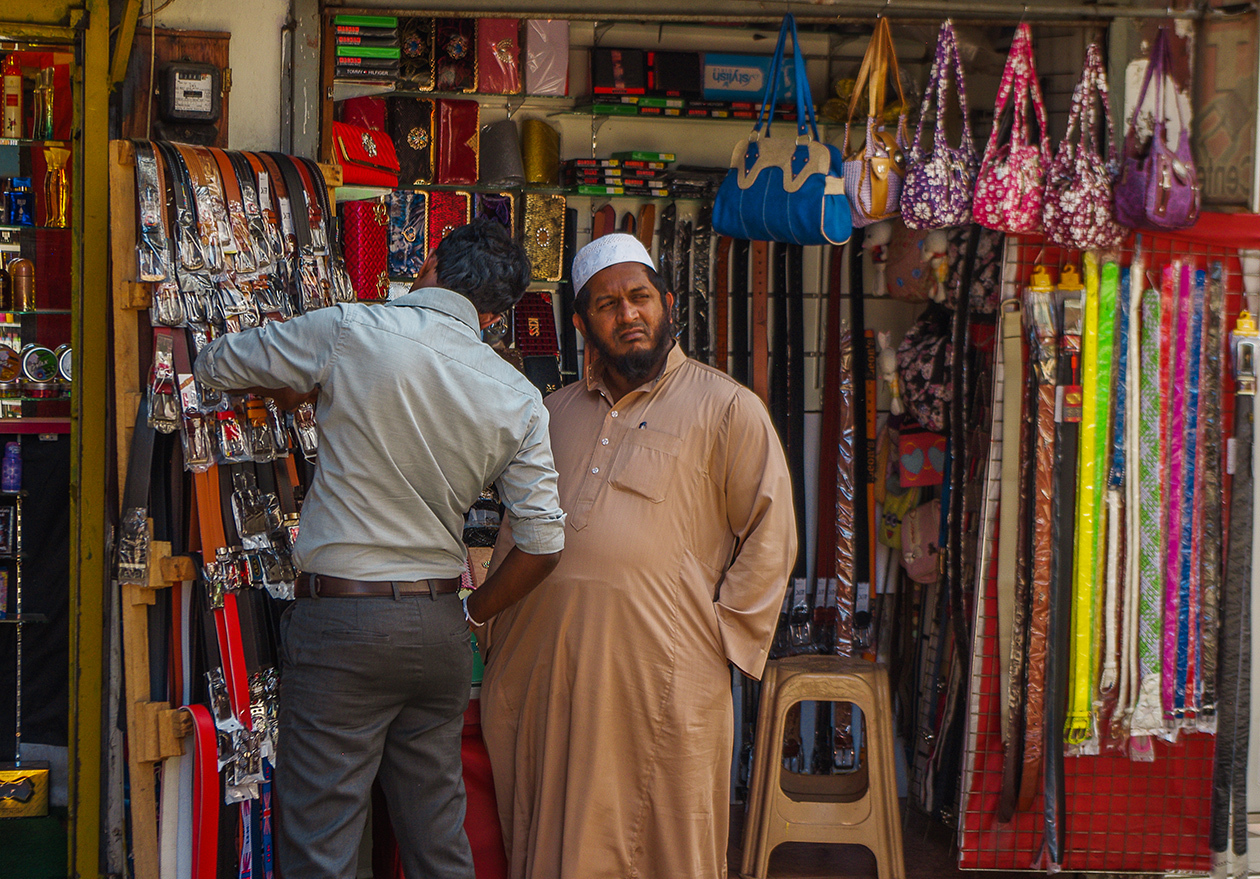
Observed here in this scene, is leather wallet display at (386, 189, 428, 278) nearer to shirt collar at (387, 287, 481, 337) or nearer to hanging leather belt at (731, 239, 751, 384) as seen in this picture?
hanging leather belt at (731, 239, 751, 384)

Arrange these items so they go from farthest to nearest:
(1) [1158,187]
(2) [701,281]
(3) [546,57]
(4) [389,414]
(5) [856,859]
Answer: (2) [701,281] → (3) [546,57] → (5) [856,859] → (1) [1158,187] → (4) [389,414]

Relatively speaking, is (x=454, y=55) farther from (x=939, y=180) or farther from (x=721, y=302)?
(x=939, y=180)

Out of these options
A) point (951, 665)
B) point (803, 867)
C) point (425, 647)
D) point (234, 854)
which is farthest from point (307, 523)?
point (951, 665)

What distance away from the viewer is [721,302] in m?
4.36

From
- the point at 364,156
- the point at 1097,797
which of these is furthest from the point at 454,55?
the point at 1097,797

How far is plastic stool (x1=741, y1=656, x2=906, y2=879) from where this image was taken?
349 centimetres

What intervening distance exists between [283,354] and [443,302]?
351 mm

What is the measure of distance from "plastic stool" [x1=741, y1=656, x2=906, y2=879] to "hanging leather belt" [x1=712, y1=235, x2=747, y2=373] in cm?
129

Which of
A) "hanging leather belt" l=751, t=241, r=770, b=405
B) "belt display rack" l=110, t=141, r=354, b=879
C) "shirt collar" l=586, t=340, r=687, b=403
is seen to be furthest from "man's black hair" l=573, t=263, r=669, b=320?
"hanging leather belt" l=751, t=241, r=770, b=405

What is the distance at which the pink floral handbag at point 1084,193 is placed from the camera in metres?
3.29

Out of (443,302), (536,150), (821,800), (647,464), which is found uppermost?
(536,150)

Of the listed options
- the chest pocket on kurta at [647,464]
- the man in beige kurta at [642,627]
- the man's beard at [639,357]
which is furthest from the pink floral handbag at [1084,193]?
the chest pocket on kurta at [647,464]

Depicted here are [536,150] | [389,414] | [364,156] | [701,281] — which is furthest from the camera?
[701,281]

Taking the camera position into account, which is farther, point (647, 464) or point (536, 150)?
point (536, 150)
